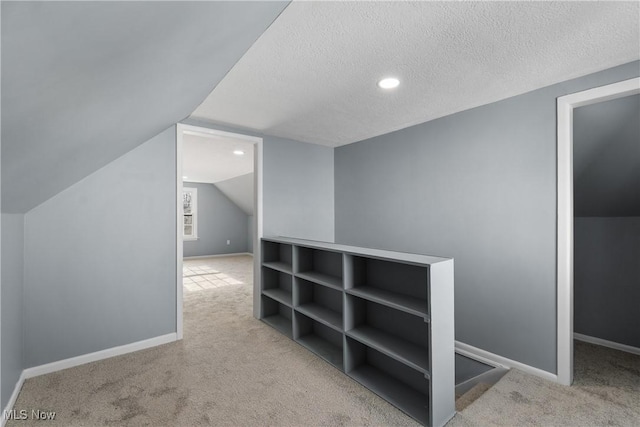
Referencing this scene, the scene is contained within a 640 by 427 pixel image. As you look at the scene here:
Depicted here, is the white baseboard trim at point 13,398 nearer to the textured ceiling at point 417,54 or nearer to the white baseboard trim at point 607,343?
the textured ceiling at point 417,54

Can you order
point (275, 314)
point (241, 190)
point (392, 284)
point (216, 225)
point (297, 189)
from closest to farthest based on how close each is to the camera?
point (392, 284), point (275, 314), point (297, 189), point (241, 190), point (216, 225)

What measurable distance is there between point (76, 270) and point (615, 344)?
4.73 meters

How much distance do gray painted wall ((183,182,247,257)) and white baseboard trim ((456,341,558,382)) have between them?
7.15 metres

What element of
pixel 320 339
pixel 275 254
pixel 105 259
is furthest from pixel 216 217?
pixel 320 339

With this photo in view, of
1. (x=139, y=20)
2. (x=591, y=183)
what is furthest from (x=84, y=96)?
(x=591, y=183)

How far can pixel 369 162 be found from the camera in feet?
12.0

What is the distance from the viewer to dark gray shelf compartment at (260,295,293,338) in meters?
3.21

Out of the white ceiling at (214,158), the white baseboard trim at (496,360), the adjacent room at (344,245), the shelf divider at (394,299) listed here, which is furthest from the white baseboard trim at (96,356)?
the white baseboard trim at (496,360)

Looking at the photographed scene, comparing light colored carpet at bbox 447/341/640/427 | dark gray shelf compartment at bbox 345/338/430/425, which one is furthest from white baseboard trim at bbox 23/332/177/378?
light colored carpet at bbox 447/341/640/427

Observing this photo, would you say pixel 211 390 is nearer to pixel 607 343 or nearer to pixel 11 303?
pixel 11 303

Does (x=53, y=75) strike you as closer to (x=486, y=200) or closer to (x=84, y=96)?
(x=84, y=96)

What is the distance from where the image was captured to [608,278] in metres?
2.78

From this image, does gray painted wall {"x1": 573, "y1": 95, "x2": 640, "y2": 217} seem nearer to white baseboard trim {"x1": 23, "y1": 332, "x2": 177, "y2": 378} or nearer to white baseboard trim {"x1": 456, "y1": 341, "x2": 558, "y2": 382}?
white baseboard trim {"x1": 456, "y1": 341, "x2": 558, "y2": 382}

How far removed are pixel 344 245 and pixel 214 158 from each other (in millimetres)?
3568
